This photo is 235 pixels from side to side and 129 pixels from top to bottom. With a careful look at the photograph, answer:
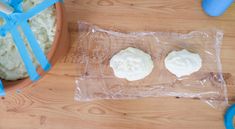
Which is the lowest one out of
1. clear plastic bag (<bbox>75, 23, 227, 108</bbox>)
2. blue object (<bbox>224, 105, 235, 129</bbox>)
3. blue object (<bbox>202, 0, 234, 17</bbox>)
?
blue object (<bbox>224, 105, 235, 129</bbox>)

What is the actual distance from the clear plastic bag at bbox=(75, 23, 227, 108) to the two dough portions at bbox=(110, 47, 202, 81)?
0.05 ft

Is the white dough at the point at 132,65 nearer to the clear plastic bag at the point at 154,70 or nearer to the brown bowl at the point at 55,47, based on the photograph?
the clear plastic bag at the point at 154,70

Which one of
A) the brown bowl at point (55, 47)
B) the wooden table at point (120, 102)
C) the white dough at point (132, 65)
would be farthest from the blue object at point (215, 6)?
the brown bowl at point (55, 47)

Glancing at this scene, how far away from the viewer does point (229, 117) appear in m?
0.55

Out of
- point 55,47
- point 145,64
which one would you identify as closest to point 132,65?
point 145,64

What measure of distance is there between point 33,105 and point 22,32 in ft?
0.55

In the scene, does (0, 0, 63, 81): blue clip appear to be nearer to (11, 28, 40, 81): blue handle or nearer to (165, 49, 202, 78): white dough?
(11, 28, 40, 81): blue handle

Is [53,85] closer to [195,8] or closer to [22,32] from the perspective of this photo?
[22,32]

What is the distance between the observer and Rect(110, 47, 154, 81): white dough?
0.57 meters

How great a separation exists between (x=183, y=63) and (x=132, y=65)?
0.10 metres

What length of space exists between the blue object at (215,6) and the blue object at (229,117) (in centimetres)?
19

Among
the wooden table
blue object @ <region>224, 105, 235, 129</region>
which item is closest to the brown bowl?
the wooden table

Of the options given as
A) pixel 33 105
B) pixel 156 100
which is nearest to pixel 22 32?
pixel 33 105

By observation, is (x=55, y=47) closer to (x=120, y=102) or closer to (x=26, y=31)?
(x=26, y=31)
